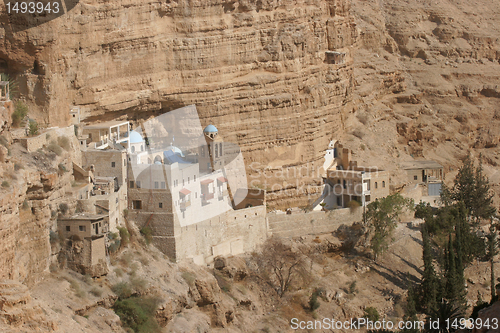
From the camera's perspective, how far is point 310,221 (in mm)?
43344

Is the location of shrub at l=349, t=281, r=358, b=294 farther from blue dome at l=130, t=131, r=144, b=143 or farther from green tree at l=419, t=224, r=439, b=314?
blue dome at l=130, t=131, r=144, b=143

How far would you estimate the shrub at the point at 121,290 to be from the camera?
33844 mm

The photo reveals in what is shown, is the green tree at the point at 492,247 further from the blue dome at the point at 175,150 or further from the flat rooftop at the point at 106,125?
the flat rooftop at the point at 106,125

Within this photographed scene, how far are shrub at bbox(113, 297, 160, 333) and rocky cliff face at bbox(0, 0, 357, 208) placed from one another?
852cm

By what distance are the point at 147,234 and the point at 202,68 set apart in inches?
374

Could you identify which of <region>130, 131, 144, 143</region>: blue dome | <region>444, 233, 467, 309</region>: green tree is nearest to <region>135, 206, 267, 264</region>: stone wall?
<region>130, 131, 144, 143</region>: blue dome

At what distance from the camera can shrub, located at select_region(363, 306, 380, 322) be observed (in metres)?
39.7

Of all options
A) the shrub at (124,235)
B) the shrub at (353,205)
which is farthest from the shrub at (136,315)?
the shrub at (353,205)

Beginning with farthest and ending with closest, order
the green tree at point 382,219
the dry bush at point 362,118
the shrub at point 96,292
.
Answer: the dry bush at point 362,118
the green tree at point 382,219
the shrub at point 96,292

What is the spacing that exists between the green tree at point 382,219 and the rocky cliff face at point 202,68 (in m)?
3.77

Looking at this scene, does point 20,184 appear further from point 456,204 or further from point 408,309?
point 456,204

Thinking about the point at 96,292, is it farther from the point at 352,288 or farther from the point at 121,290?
the point at 352,288

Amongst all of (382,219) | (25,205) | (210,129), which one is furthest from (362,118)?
(25,205)

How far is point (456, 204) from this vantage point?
154 feet
